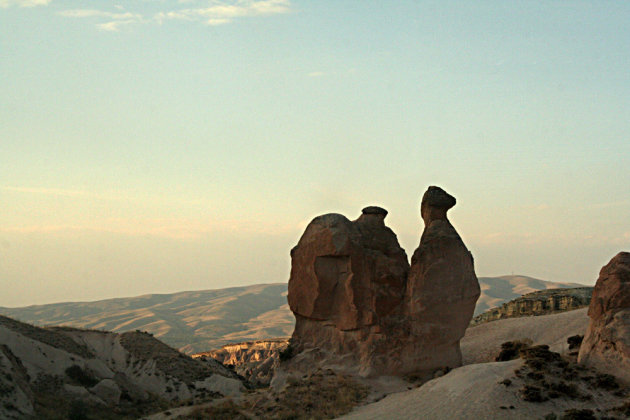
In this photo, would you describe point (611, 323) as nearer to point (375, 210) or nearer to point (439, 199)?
point (439, 199)

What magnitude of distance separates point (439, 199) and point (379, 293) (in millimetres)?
5171

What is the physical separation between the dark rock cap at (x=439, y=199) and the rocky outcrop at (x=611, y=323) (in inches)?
296

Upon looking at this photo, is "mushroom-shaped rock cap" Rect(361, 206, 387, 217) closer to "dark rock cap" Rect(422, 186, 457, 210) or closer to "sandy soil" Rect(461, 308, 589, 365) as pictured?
"dark rock cap" Rect(422, 186, 457, 210)

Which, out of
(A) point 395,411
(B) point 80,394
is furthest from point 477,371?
(B) point 80,394

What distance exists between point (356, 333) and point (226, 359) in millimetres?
35896

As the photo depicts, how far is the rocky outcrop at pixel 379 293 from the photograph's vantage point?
2589 centimetres

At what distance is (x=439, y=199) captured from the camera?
27.7 meters

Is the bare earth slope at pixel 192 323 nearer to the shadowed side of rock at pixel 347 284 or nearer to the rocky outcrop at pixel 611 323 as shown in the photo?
the shadowed side of rock at pixel 347 284

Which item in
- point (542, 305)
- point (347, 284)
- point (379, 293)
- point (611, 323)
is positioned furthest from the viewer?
point (542, 305)

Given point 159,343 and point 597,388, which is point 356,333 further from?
point 159,343

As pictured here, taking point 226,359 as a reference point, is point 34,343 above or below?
above

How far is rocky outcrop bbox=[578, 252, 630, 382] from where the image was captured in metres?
20.0

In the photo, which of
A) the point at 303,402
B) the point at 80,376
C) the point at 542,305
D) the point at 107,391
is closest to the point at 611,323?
the point at 303,402

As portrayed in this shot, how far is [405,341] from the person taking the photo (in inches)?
1027
